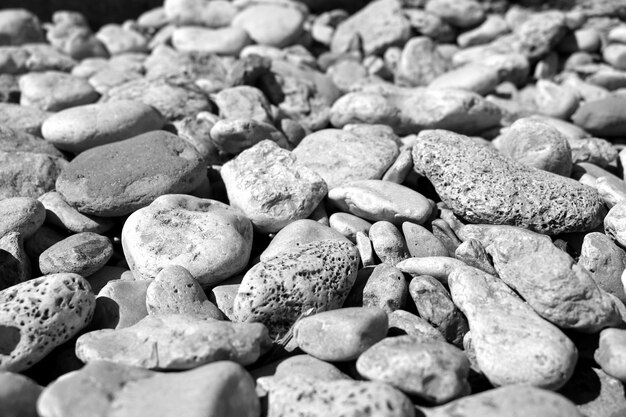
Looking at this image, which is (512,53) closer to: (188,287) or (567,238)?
(567,238)

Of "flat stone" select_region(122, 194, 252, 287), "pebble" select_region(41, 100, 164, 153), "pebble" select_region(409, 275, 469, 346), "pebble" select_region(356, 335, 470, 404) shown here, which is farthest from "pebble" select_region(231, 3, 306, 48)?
"pebble" select_region(356, 335, 470, 404)

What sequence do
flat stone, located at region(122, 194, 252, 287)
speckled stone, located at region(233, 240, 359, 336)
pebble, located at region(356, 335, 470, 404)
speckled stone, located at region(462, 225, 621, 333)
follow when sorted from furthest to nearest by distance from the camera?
flat stone, located at region(122, 194, 252, 287)
speckled stone, located at region(233, 240, 359, 336)
speckled stone, located at region(462, 225, 621, 333)
pebble, located at region(356, 335, 470, 404)

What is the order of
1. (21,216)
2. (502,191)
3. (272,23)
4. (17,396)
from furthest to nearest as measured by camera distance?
(272,23), (502,191), (21,216), (17,396)

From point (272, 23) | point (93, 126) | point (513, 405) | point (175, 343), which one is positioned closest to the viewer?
point (513, 405)

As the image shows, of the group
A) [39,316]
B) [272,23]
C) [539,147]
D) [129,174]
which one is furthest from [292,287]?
[272,23]

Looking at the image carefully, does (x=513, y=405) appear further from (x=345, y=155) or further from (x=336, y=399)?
(x=345, y=155)

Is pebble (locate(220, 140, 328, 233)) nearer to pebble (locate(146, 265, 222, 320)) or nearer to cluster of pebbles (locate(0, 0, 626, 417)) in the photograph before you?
cluster of pebbles (locate(0, 0, 626, 417))
